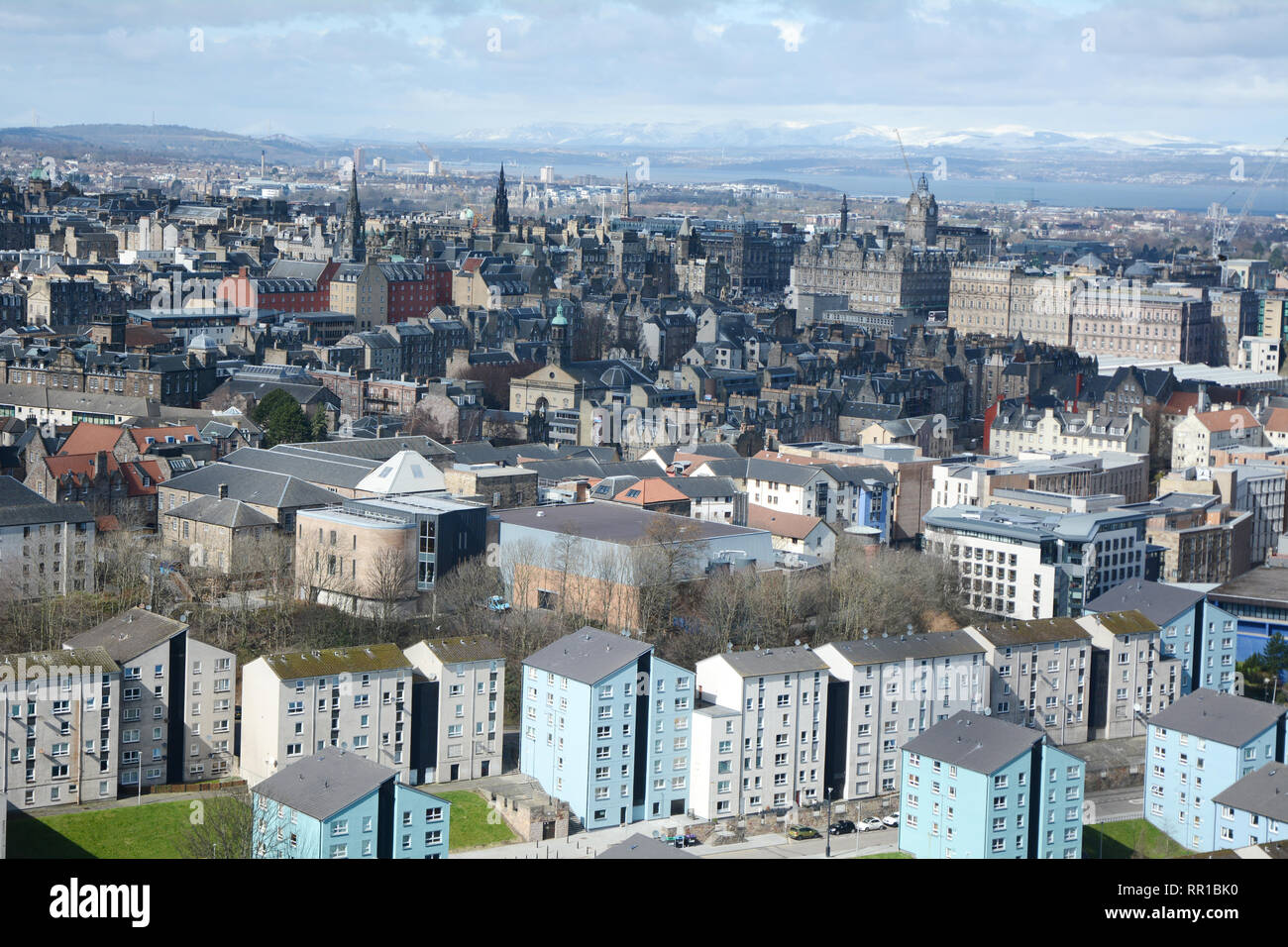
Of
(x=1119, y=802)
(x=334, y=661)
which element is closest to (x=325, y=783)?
(x=334, y=661)

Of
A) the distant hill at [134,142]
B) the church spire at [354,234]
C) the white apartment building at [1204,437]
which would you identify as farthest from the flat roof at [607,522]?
the distant hill at [134,142]

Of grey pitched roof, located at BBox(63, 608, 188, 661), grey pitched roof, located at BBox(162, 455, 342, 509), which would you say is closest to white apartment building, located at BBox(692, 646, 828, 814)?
grey pitched roof, located at BBox(63, 608, 188, 661)

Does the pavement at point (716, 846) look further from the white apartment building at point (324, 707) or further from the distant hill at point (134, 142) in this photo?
the distant hill at point (134, 142)

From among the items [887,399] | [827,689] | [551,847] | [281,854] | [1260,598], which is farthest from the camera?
[887,399]

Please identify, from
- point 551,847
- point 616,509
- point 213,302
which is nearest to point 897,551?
point 616,509

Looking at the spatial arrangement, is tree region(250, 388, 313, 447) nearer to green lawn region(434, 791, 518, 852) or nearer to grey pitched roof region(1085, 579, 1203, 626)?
grey pitched roof region(1085, 579, 1203, 626)
